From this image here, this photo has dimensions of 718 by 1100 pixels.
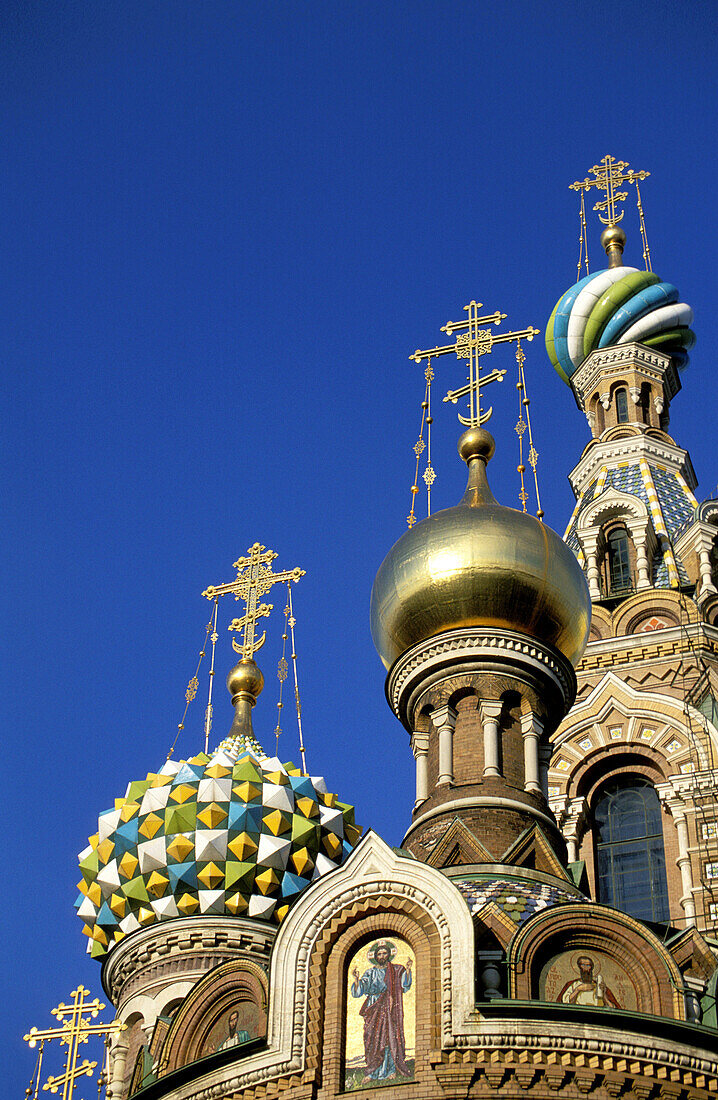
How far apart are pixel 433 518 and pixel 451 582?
74cm

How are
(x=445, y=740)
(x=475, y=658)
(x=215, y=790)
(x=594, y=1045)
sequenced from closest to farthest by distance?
(x=594, y=1045) → (x=445, y=740) → (x=475, y=658) → (x=215, y=790)

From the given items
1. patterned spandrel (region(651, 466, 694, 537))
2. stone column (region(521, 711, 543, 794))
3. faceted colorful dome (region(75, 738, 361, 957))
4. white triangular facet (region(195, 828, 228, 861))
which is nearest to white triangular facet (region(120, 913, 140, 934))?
faceted colorful dome (region(75, 738, 361, 957))

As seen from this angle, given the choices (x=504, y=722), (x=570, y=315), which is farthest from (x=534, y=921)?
(x=570, y=315)

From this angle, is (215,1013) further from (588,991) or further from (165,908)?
(588,991)

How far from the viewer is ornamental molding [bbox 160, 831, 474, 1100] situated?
1200 centimetres

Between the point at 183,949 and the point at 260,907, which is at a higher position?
the point at 260,907

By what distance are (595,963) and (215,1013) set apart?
2939 millimetres

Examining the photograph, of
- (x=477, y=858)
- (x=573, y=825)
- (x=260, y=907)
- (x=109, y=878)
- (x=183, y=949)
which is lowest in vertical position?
(x=477, y=858)

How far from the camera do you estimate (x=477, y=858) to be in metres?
13.7

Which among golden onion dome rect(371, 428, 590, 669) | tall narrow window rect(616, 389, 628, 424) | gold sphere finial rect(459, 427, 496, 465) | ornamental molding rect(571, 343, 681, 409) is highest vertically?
ornamental molding rect(571, 343, 681, 409)

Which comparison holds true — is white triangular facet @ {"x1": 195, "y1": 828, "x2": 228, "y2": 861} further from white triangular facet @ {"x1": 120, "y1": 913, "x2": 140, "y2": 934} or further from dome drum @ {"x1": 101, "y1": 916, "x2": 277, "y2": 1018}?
white triangular facet @ {"x1": 120, "y1": 913, "x2": 140, "y2": 934}

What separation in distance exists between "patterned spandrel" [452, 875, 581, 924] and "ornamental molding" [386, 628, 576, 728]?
2103 millimetres

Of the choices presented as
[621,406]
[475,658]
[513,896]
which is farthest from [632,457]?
[513,896]

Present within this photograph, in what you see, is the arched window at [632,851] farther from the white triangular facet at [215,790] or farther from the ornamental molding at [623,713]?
the white triangular facet at [215,790]
